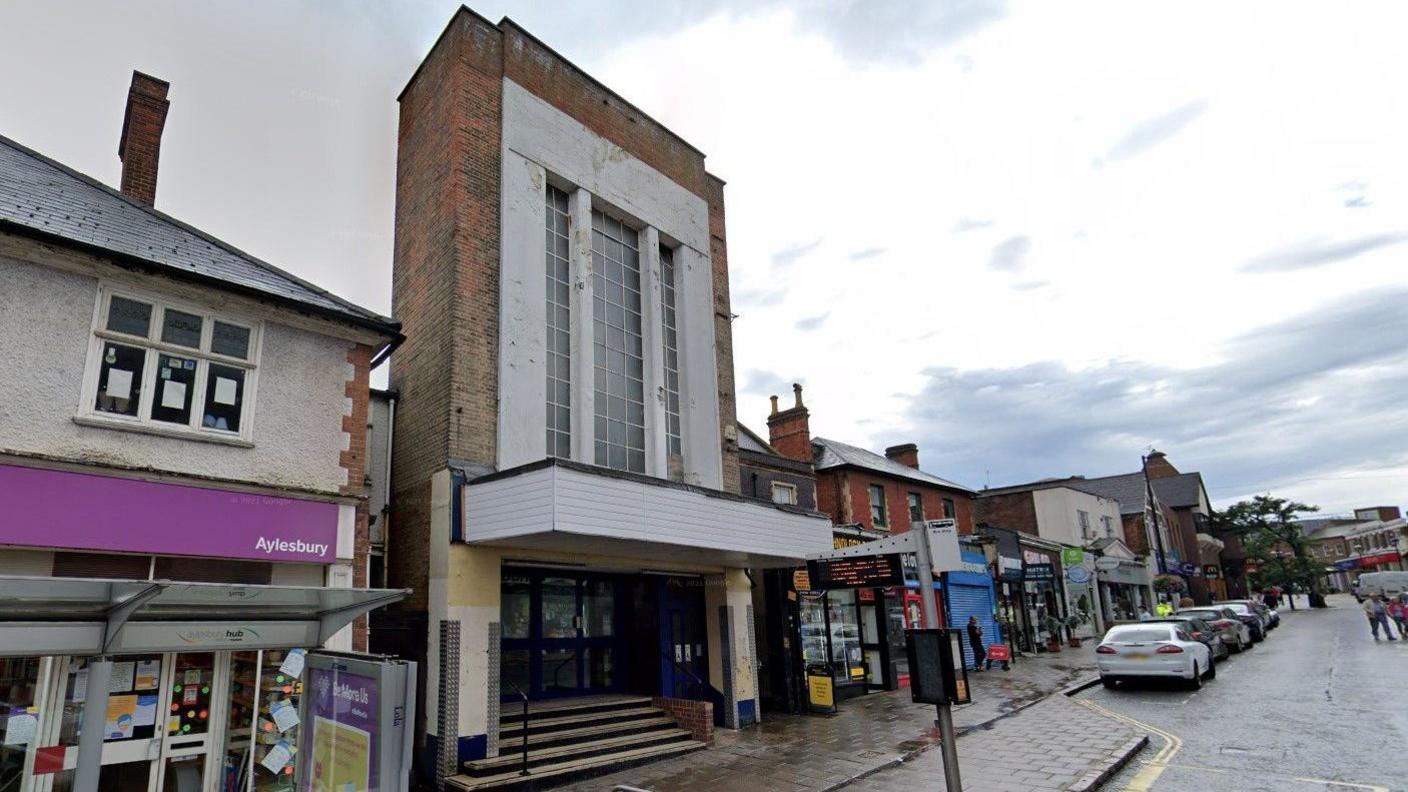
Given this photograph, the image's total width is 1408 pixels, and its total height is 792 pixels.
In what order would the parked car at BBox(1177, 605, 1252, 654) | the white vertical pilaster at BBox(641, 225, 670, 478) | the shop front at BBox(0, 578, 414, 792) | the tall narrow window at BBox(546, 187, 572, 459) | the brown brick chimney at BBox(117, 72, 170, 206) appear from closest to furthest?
the shop front at BBox(0, 578, 414, 792)
the brown brick chimney at BBox(117, 72, 170, 206)
the tall narrow window at BBox(546, 187, 572, 459)
the white vertical pilaster at BBox(641, 225, 670, 478)
the parked car at BBox(1177, 605, 1252, 654)

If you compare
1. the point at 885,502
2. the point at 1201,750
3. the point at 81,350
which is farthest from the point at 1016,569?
the point at 81,350

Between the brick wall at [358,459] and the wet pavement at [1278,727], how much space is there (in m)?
9.38

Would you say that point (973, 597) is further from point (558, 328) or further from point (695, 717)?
point (558, 328)

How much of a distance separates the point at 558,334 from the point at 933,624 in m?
8.76

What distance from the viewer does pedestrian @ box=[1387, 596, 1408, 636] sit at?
83.9 feet

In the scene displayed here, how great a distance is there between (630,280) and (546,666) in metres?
7.38

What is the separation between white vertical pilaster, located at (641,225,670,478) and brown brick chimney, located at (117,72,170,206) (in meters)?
8.11

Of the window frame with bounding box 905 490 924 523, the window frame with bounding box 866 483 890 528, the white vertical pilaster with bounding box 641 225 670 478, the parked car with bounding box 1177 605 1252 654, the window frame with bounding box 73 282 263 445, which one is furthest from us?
the window frame with bounding box 905 490 924 523

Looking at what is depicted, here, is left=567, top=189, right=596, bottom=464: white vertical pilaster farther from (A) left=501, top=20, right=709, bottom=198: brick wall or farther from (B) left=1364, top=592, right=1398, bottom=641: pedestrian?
(B) left=1364, top=592, right=1398, bottom=641: pedestrian

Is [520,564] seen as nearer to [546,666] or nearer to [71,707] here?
[546,666]

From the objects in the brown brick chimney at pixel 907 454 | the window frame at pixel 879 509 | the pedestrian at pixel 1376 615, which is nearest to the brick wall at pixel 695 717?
the window frame at pixel 879 509

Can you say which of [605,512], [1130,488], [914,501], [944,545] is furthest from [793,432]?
[1130,488]

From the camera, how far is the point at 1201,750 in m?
10.3

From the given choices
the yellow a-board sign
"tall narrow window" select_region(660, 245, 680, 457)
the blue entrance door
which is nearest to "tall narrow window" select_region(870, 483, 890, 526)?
the yellow a-board sign
